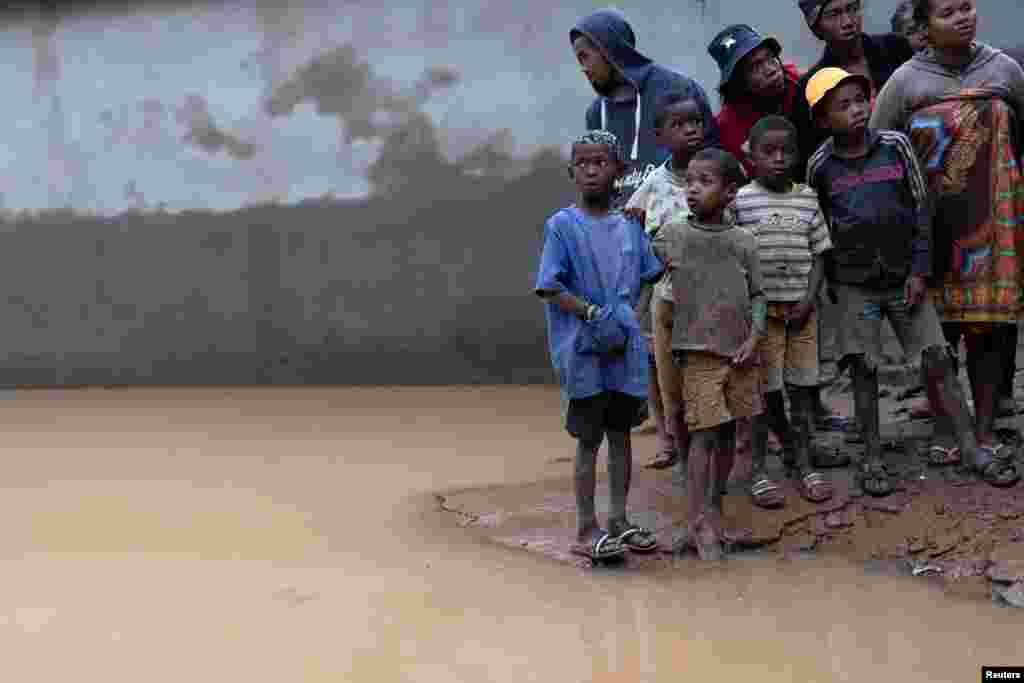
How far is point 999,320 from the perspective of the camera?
4.47 meters

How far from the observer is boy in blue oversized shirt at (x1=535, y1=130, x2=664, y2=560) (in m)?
4.03

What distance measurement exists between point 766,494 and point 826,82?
4.84 ft

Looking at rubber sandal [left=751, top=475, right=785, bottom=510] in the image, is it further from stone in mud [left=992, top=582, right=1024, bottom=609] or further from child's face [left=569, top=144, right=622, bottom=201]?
child's face [left=569, top=144, right=622, bottom=201]

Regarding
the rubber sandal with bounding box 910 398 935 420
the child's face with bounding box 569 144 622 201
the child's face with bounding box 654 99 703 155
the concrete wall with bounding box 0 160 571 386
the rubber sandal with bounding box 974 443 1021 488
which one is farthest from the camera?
the concrete wall with bounding box 0 160 571 386

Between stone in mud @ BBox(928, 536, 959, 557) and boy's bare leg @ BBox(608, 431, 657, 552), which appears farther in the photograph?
boy's bare leg @ BBox(608, 431, 657, 552)

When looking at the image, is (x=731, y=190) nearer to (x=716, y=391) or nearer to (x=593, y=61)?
(x=716, y=391)

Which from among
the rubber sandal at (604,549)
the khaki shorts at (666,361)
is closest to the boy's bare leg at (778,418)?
the khaki shorts at (666,361)

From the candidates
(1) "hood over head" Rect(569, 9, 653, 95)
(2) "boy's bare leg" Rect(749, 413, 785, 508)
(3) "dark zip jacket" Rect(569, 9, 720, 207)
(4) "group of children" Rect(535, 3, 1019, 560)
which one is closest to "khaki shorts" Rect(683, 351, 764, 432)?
(4) "group of children" Rect(535, 3, 1019, 560)

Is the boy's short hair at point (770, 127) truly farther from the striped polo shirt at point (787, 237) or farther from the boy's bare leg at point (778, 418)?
the boy's bare leg at point (778, 418)

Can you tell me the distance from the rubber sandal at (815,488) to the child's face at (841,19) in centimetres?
175

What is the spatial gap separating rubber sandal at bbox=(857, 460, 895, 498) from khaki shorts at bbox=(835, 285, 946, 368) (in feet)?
1.17

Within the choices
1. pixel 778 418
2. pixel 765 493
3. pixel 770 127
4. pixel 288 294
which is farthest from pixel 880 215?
pixel 288 294

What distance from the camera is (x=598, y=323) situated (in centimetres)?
398

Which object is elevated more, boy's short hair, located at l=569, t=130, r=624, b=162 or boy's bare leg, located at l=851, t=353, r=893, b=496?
boy's short hair, located at l=569, t=130, r=624, b=162
